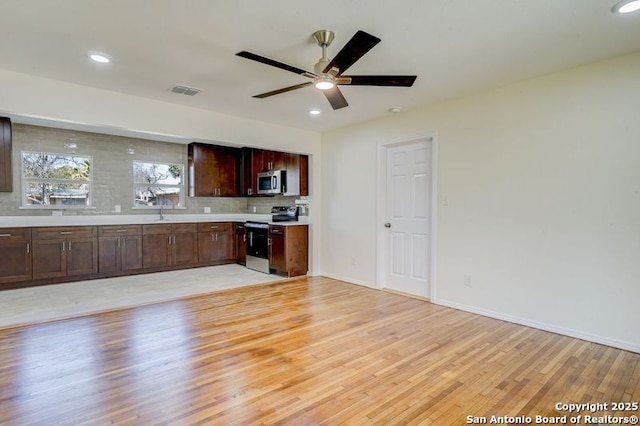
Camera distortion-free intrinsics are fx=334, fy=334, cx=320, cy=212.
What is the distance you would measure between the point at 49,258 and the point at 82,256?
0.39 m

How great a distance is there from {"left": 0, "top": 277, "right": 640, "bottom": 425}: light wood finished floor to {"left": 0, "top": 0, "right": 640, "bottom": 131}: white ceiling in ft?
7.95

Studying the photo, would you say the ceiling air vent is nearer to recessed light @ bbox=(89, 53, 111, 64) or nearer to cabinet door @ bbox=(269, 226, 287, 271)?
recessed light @ bbox=(89, 53, 111, 64)

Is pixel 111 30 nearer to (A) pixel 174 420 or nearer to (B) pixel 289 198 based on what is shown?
(A) pixel 174 420

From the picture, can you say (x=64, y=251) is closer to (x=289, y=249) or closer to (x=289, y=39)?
(x=289, y=249)

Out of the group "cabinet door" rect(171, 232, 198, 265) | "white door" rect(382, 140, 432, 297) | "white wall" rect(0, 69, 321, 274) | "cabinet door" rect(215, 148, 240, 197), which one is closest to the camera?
"white wall" rect(0, 69, 321, 274)

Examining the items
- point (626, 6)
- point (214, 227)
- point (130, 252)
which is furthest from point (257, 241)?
point (626, 6)

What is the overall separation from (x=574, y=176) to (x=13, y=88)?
5.27m

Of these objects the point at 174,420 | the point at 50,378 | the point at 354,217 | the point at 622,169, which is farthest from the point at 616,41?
the point at 50,378

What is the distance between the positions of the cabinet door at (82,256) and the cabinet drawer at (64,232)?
0.08 m

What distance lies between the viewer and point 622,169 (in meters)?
2.80

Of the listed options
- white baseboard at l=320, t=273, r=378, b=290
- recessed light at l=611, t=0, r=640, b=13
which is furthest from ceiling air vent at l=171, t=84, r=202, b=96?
recessed light at l=611, t=0, r=640, b=13

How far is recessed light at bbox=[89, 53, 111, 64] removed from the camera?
2.80 m

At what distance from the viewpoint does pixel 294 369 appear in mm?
2410

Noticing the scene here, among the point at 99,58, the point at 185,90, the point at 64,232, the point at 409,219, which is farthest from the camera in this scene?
the point at 64,232
